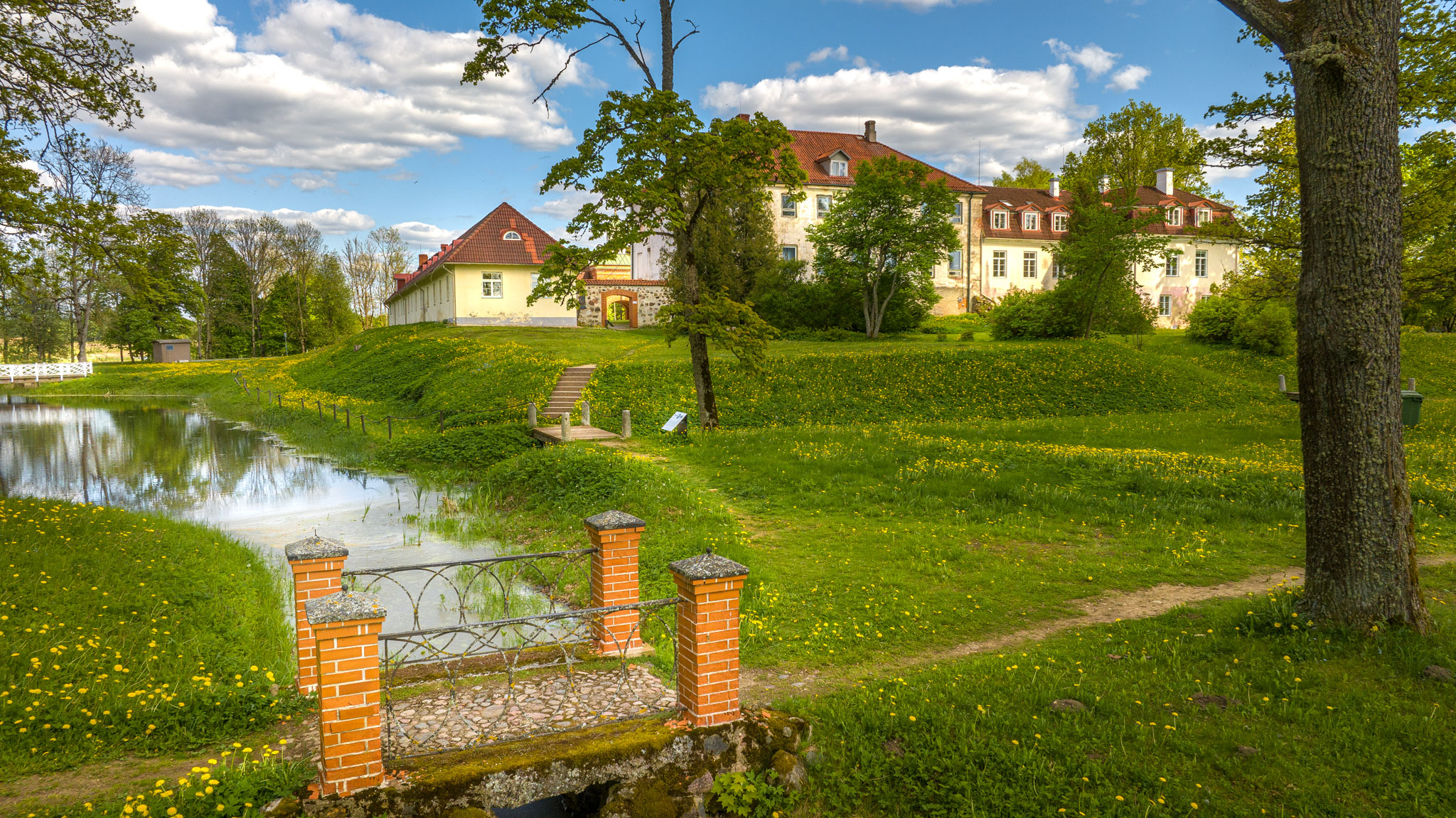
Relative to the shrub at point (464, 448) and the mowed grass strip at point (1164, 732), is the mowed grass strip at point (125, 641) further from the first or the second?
the shrub at point (464, 448)

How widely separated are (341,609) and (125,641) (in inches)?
182

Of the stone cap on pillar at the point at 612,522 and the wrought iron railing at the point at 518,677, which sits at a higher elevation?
the stone cap on pillar at the point at 612,522

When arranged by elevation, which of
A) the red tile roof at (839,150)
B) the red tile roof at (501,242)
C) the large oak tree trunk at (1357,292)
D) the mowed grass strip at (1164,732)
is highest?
the red tile roof at (839,150)

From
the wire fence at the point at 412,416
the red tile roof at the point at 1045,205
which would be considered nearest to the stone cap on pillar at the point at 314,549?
the wire fence at the point at 412,416

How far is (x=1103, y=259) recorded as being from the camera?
111ft

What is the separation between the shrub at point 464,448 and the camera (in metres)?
20.2

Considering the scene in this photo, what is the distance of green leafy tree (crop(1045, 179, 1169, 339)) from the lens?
1315 inches

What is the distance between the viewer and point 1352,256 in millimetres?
6617

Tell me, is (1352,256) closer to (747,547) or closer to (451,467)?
(747,547)

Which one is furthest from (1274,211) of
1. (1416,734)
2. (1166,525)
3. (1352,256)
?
(1416,734)

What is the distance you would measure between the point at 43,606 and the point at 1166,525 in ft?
46.3

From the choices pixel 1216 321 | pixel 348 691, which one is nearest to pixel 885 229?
pixel 1216 321

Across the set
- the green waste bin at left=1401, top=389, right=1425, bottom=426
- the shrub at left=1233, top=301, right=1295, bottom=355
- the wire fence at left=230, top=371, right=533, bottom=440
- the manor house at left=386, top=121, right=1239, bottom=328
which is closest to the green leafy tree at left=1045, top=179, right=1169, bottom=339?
the shrub at left=1233, top=301, right=1295, bottom=355

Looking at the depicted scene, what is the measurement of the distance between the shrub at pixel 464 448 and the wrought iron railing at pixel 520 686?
1280 cm
